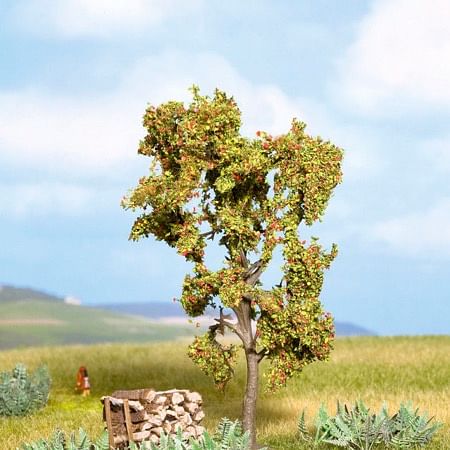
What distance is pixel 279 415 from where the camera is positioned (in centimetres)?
2398

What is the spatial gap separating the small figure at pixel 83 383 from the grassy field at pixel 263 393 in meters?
0.36

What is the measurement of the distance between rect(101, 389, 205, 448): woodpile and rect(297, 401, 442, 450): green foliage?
2796 mm

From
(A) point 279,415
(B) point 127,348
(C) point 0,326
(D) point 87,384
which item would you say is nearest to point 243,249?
(A) point 279,415

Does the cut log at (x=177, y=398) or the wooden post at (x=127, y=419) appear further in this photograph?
the cut log at (x=177, y=398)

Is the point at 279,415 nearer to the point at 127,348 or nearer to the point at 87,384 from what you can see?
the point at 87,384

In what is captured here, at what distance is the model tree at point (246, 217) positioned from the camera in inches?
751

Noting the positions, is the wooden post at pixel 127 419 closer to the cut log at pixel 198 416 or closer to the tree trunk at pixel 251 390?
the cut log at pixel 198 416

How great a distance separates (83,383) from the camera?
29391mm

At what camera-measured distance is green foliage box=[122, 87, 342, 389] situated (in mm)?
19078

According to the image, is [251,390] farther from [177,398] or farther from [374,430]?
[374,430]

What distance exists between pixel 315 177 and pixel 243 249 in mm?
2326

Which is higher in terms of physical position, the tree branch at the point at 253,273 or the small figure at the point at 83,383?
the tree branch at the point at 253,273

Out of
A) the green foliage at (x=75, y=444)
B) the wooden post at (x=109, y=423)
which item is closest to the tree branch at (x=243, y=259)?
the wooden post at (x=109, y=423)

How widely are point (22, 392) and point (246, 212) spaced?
410 inches
